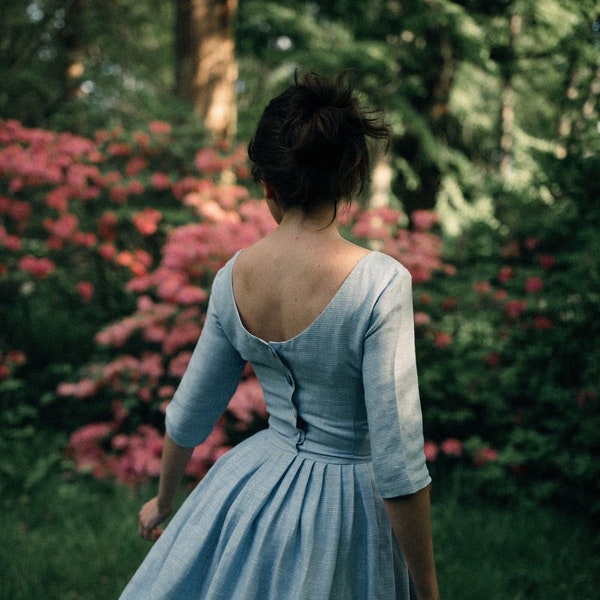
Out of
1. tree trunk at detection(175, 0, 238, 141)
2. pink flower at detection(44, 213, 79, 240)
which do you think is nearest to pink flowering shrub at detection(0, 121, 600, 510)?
pink flower at detection(44, 213, 79, 240)

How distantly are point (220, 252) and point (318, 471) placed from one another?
2587mm

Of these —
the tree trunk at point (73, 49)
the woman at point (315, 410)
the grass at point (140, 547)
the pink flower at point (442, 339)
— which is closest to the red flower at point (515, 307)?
the pink flower at point (442, 339)

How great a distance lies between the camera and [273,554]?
4.35 feet

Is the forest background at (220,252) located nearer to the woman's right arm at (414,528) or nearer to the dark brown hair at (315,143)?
the dark brown hair at (315,143)

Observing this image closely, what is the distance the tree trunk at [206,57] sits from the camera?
19.8ft

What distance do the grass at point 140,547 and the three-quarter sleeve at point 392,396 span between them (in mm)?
1776

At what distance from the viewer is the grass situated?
8.97ft

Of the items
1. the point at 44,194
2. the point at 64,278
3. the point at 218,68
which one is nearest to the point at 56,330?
the point at 64,278

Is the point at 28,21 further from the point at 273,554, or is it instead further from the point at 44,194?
the point at 273,554

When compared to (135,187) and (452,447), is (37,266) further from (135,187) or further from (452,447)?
(452,447)

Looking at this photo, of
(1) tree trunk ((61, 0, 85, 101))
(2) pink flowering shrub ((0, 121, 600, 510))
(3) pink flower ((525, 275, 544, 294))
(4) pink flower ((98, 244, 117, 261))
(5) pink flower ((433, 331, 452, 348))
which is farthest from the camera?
(1) tree trunk ((61, 0, 85, 101))

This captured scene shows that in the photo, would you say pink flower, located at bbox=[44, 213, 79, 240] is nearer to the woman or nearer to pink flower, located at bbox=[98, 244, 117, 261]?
pink flower, located at bbox=[98, 244, 117, 261]

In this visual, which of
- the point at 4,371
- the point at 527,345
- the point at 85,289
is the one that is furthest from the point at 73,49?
the point at 527,345

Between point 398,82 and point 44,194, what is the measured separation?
4.38 metres
